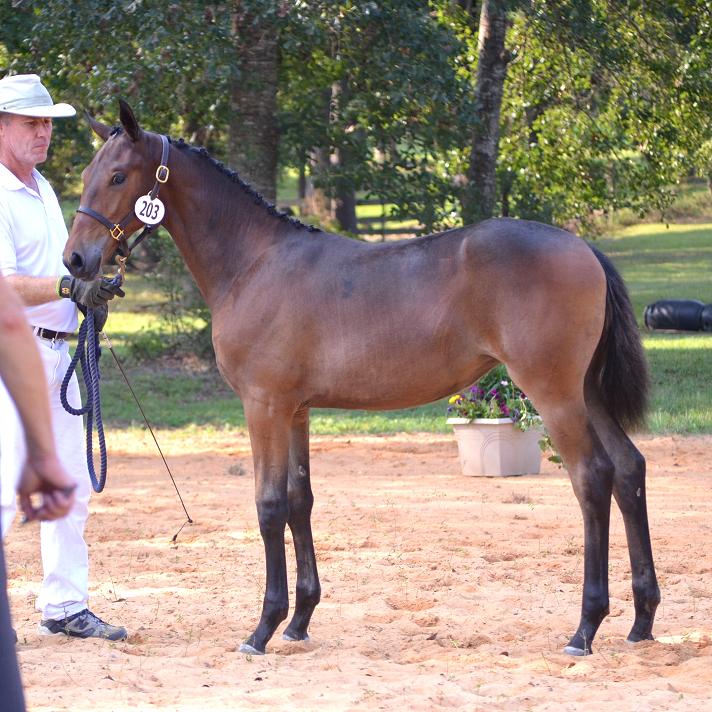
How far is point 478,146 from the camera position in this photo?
13.0 meters

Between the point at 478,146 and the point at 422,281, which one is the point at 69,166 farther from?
the point at 422,281

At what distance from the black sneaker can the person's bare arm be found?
4.60 feet

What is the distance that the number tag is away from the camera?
187 inches

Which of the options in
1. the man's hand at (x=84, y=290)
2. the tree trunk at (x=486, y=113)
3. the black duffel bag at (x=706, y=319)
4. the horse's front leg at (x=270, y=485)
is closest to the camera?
the man's hand at (x=84, y=290)

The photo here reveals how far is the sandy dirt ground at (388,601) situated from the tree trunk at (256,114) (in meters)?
4.62

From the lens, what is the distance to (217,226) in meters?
4.96

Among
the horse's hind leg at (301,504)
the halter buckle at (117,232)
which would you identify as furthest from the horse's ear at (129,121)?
the horse's hind leg at (301,504)

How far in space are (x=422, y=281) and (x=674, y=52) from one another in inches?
384

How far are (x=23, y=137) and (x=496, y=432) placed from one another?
471cm

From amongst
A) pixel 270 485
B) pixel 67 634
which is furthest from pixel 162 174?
pixel 67 634

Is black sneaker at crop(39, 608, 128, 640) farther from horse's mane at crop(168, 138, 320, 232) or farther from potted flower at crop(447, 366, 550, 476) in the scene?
potted flower at crop(447, 366, 550, 476)

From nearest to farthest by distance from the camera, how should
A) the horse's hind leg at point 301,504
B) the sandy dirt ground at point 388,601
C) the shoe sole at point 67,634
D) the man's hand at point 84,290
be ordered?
the sandy dirt ground at point 388,601 < the man's hand at point 84,290 < the shoe sole at point 67,634 < the horse's hind leg at point 301,504

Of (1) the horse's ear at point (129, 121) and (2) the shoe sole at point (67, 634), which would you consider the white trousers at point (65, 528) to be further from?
(1) the horse's ear at point (129, 121)

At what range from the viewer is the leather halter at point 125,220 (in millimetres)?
4664
